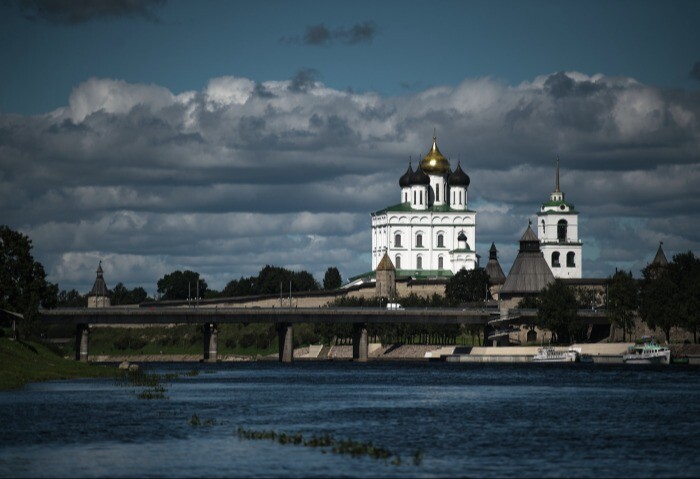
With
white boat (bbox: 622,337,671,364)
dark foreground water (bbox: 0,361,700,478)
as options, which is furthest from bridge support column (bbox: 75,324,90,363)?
dark foreground water (bbox: 0,361,700,478)

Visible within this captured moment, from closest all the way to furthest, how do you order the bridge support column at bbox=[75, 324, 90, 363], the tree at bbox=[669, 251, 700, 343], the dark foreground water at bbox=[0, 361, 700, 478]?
the dark foreground water at bbox=[0, 361, 700, 478] → the tree at bbox=[669, 251, 700, 343] → the bridge support column at bbox=[75, 324, 90, 363]

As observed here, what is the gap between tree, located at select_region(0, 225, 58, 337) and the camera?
14825 centimetres

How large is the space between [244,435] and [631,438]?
1799 cm

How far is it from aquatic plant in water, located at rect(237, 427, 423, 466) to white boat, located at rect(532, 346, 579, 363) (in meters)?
114

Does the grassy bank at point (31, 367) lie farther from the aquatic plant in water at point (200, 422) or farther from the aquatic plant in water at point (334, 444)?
the aquatic plant in water at point (334, 444)

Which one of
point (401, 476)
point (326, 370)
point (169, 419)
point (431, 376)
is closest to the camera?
point (401, 476)

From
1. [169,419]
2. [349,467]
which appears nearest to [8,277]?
[169,419]

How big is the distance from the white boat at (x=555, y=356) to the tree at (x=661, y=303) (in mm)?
9324

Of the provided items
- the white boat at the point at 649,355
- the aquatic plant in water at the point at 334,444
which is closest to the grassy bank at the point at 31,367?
the aquatic plant in water at the point at 334,444

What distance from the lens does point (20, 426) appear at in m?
77.2

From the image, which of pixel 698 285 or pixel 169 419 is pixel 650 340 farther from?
pixel 169 419

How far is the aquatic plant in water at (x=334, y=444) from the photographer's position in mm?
64938

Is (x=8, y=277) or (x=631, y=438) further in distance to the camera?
(x=8, y=277)

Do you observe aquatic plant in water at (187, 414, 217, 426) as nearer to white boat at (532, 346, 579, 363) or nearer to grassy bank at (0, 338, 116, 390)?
grassy bank at (0, 338, 116, 390)
